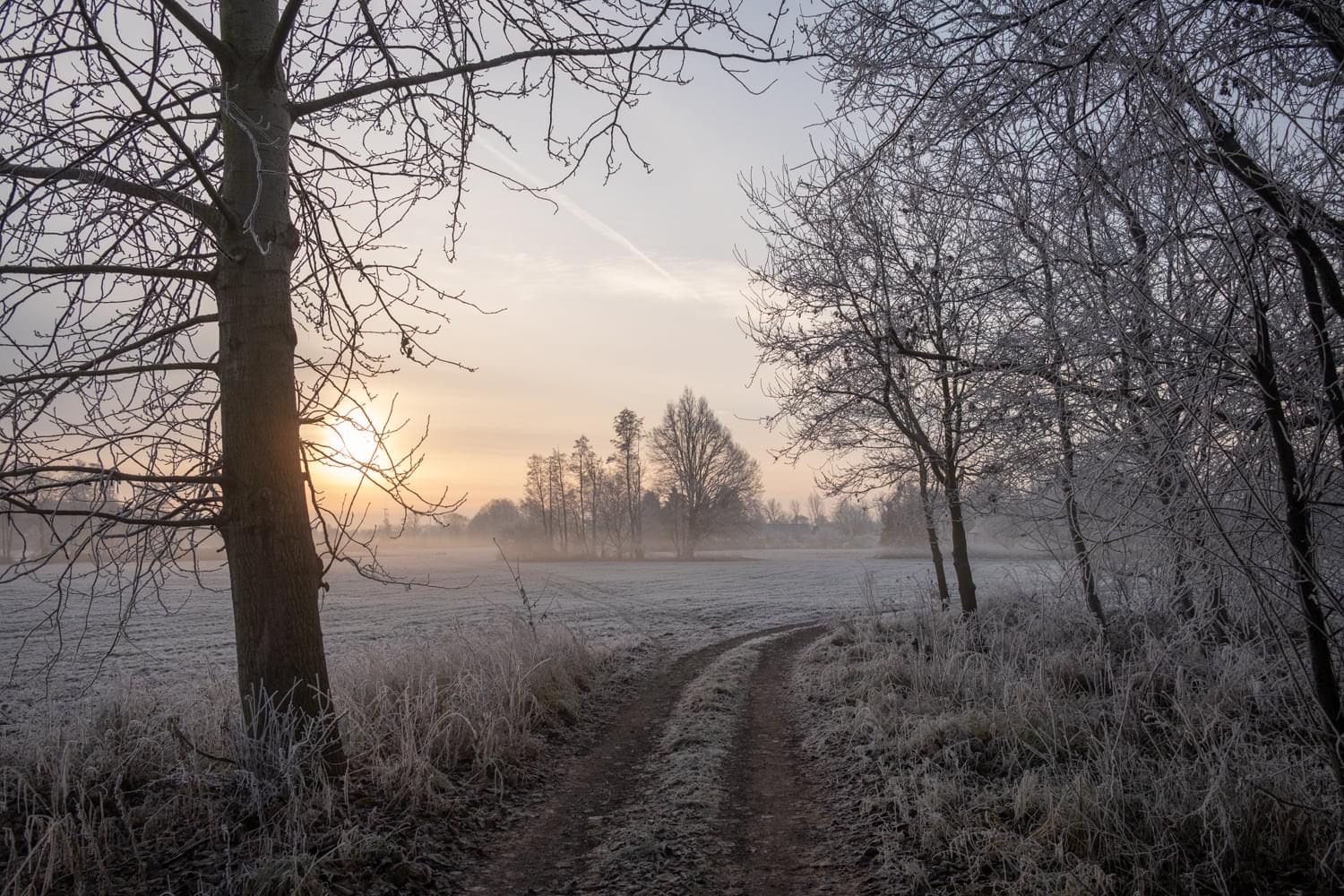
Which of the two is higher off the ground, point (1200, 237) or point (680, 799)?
point (1200, 237)

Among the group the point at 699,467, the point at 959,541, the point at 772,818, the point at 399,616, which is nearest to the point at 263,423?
the point at 772,818

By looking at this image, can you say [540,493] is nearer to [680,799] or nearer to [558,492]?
[558,492]

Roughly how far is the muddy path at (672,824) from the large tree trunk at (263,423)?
155 centimetres

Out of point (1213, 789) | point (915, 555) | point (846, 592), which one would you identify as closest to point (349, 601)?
point (846, 592)

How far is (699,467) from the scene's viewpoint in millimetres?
48312

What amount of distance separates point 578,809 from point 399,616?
51.4 ft

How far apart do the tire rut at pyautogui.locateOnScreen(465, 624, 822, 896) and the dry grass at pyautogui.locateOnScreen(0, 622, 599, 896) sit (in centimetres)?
41

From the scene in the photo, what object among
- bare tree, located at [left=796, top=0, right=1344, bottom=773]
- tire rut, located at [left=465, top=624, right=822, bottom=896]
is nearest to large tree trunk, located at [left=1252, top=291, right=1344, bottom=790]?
bare tree, located at [left=796, top=0, right=1344, bottom=773]

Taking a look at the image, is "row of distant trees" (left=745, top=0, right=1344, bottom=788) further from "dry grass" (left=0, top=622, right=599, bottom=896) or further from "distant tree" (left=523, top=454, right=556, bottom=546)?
"distant tree" (left=523, top=454, right=556, bottom=546)

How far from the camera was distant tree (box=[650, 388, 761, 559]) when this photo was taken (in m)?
48.1

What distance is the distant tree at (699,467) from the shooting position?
158ft

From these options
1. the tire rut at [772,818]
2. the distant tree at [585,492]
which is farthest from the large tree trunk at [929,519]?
the distant tree at [585,492]

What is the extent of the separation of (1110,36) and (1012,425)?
4.60 m

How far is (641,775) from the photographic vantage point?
5.86 metres
